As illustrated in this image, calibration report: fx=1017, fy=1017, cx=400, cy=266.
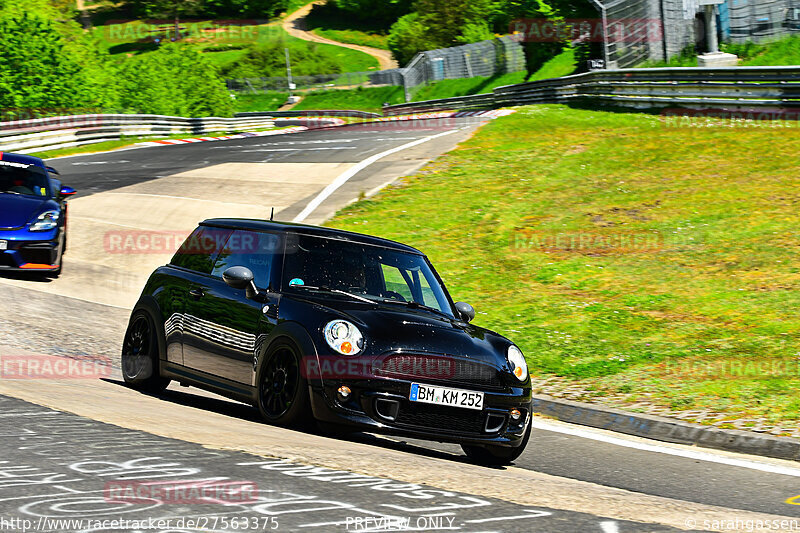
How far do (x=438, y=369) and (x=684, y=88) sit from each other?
75.2 feet

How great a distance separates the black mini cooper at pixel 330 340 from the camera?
22.2 ft

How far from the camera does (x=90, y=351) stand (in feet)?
34.6

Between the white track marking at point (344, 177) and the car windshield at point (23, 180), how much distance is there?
16.0 ft

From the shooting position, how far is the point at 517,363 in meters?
7.46

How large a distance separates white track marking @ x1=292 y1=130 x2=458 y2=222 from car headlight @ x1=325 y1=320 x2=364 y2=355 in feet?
38.0

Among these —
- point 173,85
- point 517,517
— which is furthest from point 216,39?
point 517,517

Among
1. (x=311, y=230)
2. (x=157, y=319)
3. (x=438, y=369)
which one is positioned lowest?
(x=438, y=369)

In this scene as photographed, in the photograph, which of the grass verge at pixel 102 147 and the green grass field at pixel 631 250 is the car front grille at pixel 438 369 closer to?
the green grass field at pixel 631 250

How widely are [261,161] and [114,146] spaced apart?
11.4 m

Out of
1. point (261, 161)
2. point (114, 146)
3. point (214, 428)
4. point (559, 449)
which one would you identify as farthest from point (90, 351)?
point (114, 146)

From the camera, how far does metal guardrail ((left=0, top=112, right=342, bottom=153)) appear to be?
3106 cm

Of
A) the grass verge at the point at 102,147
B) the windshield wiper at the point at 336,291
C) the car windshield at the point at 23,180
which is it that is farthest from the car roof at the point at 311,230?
the grass verge at the point at 102,147

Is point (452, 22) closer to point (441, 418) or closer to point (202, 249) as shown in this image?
point (202, 249)

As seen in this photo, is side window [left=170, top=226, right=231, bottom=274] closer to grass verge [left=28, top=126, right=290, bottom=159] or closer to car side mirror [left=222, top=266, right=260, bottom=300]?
car side mirror [left=222, top=266, right=260, bottom=300]
